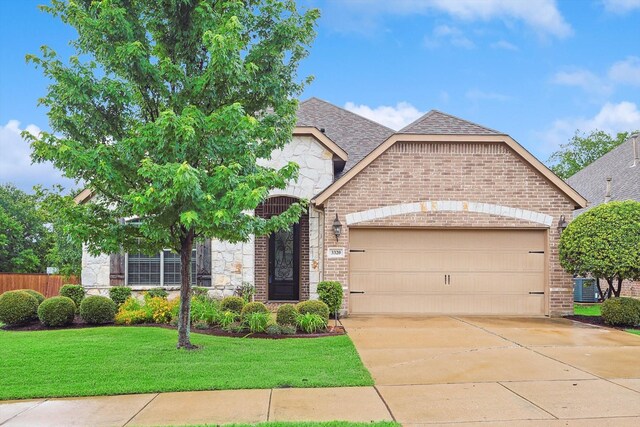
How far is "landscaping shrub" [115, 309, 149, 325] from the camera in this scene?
12047mm

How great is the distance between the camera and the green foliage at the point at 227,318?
433 inches

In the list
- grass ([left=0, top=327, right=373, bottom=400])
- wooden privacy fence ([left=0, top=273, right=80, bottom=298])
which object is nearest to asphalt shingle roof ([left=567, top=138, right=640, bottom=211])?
grass ([left=0, top=327, right=373, bottom=400])

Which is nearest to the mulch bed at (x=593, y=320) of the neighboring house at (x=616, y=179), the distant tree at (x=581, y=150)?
the neighboring house at (x=616, y=179)

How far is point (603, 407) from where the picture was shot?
571 cm

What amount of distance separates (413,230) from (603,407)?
26.0ft

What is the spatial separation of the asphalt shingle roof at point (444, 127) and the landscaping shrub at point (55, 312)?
9.03m

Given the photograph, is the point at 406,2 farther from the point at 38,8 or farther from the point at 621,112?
the point at 621,112

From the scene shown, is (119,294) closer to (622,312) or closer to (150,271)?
(150,271)

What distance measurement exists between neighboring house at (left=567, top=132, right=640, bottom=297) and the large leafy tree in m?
15.7

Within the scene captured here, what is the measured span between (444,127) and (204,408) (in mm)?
10044

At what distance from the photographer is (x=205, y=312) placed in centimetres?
1145

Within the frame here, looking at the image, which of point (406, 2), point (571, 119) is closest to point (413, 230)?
point (406, 2)

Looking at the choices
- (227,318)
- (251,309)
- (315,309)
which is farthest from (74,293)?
(315,309)

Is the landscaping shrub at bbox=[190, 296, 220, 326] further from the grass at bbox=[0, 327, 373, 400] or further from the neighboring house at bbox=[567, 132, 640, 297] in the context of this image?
the neighboring house at bbox=[567, 132, 640, 297]
